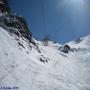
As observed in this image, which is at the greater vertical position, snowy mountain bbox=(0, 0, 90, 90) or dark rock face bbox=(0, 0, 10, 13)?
dark rock face bbox=(0, 0, 10, 13)

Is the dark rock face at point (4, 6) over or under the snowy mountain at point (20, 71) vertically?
over

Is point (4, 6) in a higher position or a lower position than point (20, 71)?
higher

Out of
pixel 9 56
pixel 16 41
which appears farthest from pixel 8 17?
pixel 9 56

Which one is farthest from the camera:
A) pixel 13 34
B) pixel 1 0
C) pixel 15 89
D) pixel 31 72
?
pixel 1 0

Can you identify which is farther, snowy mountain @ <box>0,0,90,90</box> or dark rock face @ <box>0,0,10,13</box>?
dark rock face @ <box>0,0,10,13</box>

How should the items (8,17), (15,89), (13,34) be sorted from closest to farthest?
1. (15,89)
2. (13,34)
3. (8,17)

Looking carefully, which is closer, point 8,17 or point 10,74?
point 10,74

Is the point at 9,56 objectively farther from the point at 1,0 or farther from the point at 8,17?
the point at 1,0

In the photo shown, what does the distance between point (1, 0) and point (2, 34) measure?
1572 centimetres

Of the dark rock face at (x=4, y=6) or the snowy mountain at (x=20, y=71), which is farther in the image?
the dark rock face at (x=4, y=6)

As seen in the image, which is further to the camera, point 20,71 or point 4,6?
point 4,6

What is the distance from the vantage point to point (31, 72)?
2255 cm

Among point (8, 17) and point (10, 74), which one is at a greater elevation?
point (8, 17)

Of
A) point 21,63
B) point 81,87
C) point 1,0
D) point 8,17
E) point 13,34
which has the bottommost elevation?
point 81,87
